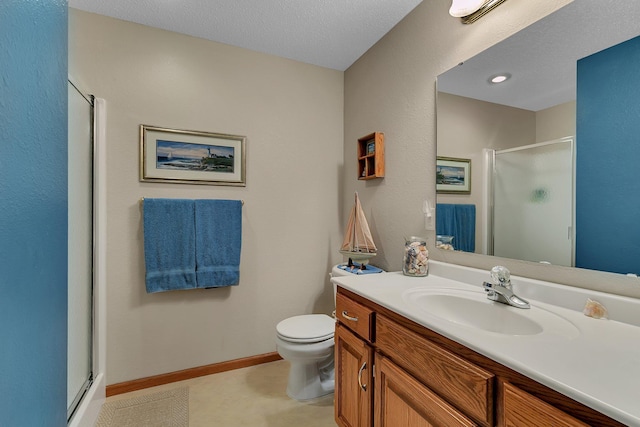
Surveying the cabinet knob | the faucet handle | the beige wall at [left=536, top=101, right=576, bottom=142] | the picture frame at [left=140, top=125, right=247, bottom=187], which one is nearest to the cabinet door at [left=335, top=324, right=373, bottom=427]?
the cabinet knob

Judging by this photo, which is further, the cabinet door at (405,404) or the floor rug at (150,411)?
the floor rug at (150,411)

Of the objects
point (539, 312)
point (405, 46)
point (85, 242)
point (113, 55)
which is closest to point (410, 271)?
point (539, 312)

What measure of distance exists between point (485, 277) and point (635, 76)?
0.85 meters

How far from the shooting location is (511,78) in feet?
4.20

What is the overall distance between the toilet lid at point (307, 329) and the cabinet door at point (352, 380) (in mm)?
334

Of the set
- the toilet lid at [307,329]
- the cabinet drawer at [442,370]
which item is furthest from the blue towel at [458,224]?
the toilet lid at [307,329]

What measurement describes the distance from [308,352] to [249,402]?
0.52 metres

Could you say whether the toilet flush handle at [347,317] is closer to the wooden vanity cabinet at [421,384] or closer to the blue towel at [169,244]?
the wooden vanity cabinet at [421,384]

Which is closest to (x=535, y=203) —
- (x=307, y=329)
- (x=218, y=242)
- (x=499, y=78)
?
(x=499, y=78)

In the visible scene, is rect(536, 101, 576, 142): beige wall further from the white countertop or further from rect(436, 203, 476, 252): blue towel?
the white countertop

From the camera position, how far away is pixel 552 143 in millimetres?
1115

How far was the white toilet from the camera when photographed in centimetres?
172

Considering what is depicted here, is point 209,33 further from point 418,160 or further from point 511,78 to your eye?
point 511,78

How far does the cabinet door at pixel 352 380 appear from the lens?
118 centimetres
